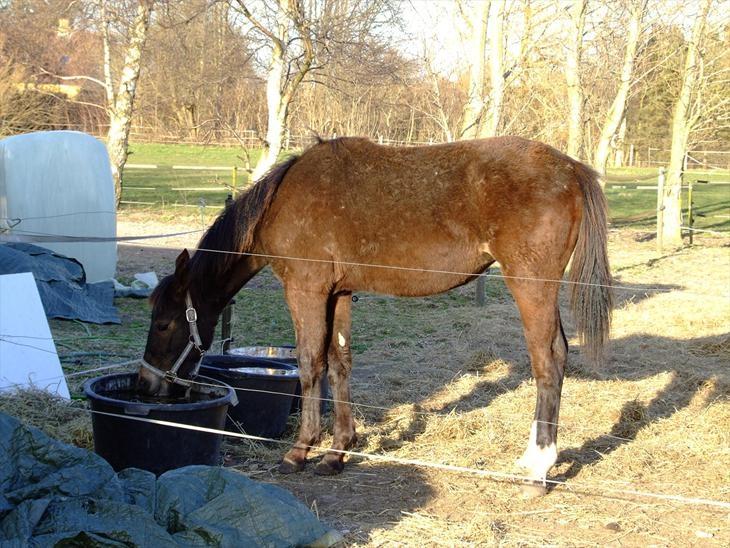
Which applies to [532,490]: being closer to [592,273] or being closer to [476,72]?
[592,273]

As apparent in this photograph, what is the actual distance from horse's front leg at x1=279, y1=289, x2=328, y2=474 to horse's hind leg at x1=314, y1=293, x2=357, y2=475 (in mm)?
161

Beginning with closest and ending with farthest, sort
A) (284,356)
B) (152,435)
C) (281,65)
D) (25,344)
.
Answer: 1. (152,435)
2. (25,344)
3. (284,356)
4. (281,65)

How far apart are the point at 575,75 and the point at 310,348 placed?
9556mm

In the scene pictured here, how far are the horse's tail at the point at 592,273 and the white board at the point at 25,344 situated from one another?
3218 mm

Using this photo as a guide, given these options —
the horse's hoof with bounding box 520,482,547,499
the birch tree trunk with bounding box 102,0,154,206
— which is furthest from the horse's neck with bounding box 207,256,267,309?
the birch tree trunk with bounding box 102,0,154,206

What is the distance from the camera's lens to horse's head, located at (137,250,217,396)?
4.19 m

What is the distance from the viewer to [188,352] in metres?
4.23

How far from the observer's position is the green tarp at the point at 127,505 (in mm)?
2516

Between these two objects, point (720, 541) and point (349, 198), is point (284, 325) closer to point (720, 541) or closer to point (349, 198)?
point (349, 198)

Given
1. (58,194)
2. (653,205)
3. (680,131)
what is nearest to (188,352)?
(58,194)

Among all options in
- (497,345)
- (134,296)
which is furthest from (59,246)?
(497,345)

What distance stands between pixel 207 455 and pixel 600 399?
2992mm

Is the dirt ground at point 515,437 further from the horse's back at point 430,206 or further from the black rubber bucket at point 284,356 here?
the horse's back at point 430,206

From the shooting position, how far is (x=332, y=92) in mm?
13914
